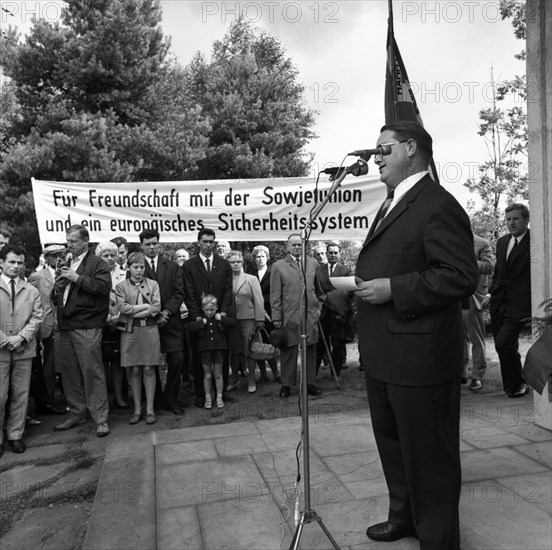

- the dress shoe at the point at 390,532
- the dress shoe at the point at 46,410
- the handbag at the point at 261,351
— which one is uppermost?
the handbag at the point at 261,351

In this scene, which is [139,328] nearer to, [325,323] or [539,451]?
[325,323]

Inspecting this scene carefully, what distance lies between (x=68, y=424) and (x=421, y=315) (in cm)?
427

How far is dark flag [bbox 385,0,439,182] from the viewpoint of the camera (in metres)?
4.94

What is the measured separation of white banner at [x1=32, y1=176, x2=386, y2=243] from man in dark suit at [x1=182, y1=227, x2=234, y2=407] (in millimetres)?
734

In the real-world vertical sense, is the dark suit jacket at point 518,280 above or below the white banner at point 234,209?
below

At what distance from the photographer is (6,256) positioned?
4980 mm

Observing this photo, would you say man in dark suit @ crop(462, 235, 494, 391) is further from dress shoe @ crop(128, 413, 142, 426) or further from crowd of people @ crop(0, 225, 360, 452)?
dress shoe @ crop(128, 413, 142, 426)

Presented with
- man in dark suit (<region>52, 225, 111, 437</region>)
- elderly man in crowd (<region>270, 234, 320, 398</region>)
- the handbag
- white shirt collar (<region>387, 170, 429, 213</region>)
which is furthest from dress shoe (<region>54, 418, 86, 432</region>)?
white shirt collar (<region>387, 170, 429, 213</region>)

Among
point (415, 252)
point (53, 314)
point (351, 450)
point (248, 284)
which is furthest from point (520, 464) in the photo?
point (53, 314)

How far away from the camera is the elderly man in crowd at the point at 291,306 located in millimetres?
6219

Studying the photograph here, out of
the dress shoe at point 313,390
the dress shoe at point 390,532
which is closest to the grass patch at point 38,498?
the dress shoe at point 390,532

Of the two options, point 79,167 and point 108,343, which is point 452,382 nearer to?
point 108,343

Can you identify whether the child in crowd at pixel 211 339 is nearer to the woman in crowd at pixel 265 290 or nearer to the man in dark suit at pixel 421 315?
the woman in crowd at pixel 265 290

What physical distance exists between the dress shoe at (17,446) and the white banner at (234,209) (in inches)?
101
